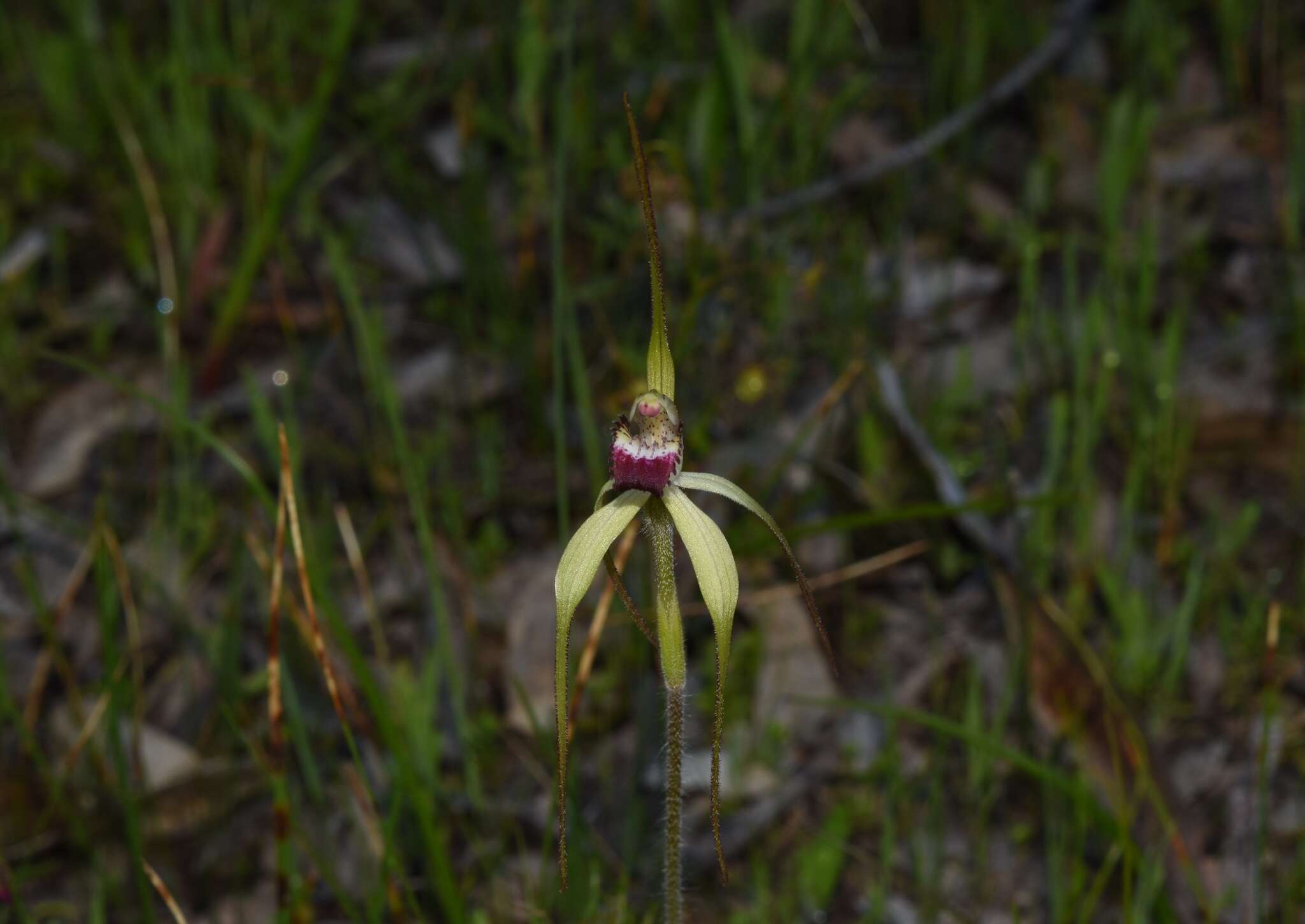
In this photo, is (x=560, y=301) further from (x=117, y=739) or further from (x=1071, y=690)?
(x=1071, y=690)

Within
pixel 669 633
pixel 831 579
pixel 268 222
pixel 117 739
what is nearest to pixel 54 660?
pixel 117 739

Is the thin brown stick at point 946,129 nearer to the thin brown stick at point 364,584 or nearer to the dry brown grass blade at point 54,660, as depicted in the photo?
the thin brown stick at point 364,584

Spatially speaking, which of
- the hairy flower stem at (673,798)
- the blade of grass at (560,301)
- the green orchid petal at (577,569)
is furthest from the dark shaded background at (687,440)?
the green orchid petal at (577,569)

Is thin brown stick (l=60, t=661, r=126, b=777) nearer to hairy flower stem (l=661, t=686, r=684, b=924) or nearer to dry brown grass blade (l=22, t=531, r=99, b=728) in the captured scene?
dry brown grass blade (l=22, t=531, r=99, b=728)

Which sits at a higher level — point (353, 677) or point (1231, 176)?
point (1231, 176)

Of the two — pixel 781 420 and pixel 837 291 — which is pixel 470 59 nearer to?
pixel 837 291

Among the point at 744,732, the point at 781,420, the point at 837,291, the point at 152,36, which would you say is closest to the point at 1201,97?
the point at 837,291
